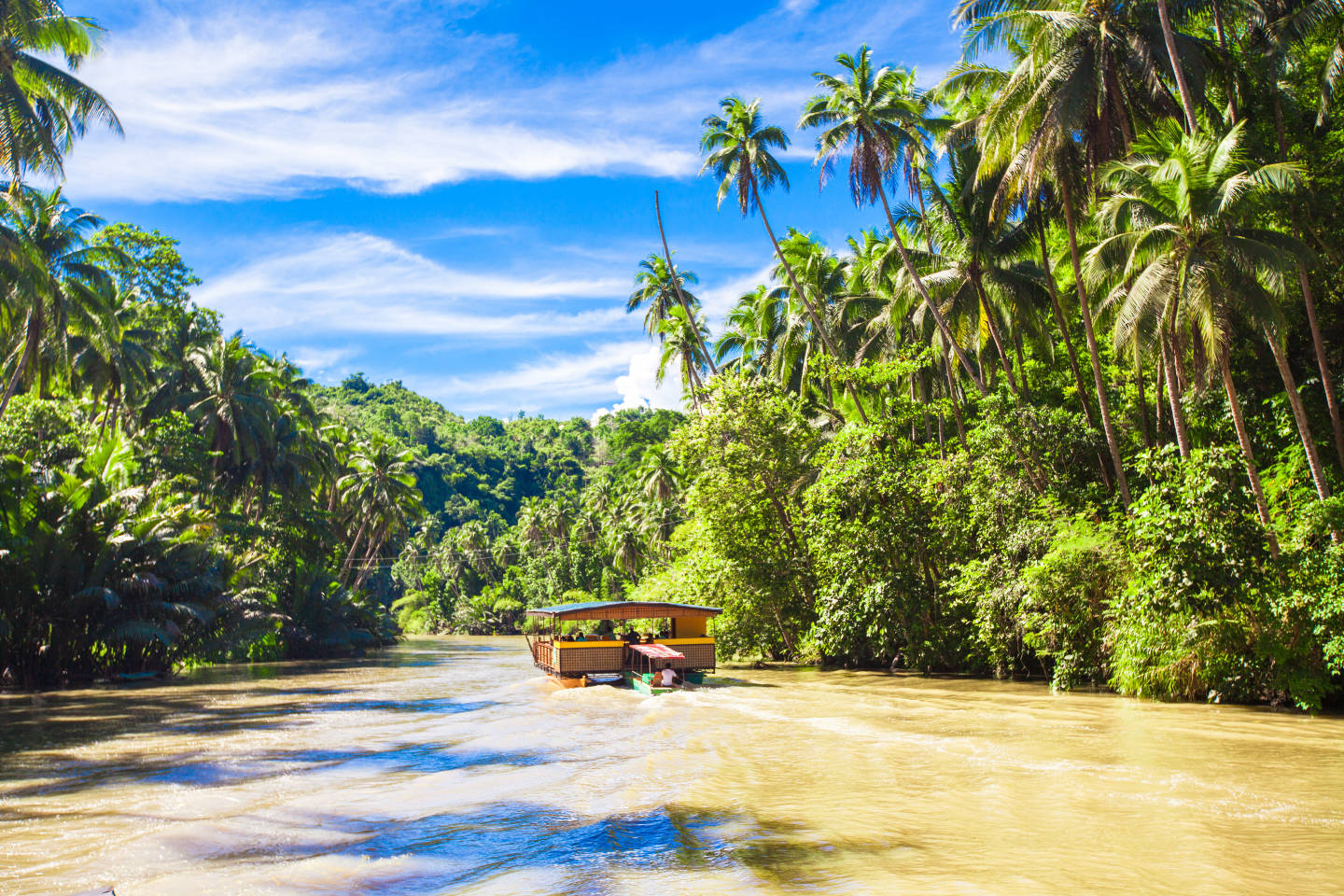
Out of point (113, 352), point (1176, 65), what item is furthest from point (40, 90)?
point (1176, 65)

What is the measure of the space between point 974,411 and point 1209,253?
16.5 m

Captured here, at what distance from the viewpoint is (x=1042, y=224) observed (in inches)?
977

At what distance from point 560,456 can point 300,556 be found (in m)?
73.2

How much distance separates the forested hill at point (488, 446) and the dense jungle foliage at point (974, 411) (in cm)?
4281

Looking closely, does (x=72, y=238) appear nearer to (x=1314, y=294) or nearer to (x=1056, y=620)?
(x=1056, y=620)

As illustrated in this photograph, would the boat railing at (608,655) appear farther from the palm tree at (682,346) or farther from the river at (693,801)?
the palm tree at (682,346)

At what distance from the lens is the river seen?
7.94 metres

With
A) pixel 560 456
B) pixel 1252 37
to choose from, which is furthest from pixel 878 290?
pixel 560 456

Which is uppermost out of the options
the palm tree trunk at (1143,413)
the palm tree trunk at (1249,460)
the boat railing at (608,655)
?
the palm tree trunk at (1143,413)

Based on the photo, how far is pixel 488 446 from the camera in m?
125

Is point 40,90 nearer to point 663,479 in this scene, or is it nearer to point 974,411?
point 974,411

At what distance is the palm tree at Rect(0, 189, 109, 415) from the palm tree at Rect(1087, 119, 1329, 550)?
83.6 ft

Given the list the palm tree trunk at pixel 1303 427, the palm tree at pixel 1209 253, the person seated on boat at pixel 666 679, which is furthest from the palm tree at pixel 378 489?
the palm tree trunk at pixel 1303 427

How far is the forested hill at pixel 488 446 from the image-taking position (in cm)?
9491
